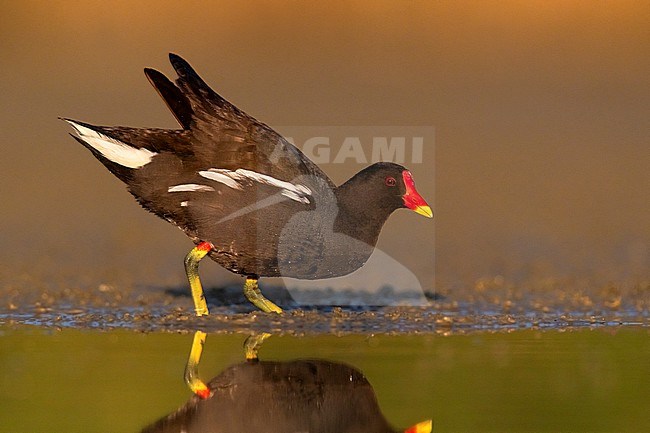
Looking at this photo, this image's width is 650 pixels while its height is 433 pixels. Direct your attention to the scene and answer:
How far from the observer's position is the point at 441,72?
17.6 meters

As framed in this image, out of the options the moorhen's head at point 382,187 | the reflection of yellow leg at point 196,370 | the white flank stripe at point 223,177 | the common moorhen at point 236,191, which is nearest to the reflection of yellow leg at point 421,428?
the reflection of yellow leg at point 196,370

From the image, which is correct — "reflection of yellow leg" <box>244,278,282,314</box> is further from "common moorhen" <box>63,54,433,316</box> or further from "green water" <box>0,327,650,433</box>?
"green water" <box>0,327,650,433</box>

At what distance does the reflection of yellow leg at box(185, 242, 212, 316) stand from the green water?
0.67m

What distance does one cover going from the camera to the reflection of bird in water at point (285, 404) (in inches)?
239

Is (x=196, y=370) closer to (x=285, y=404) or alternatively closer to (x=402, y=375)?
(x=285, y=404)

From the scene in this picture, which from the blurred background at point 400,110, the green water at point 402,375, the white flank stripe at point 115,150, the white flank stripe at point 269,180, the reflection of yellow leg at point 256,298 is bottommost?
the green water at point 402,375

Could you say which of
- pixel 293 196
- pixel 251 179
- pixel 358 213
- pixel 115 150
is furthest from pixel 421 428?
pixel 115 150

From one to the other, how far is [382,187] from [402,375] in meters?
2.27

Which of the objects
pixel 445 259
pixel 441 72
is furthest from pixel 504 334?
pixel 441 72

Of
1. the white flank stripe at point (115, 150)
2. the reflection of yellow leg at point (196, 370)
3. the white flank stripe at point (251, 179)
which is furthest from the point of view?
the white flank stripe at point (115, 150)

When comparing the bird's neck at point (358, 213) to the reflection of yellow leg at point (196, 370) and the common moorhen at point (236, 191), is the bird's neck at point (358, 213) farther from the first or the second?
the reflection of yellow leg at point (196, 370)

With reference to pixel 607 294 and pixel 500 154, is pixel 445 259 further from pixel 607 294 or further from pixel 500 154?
pixel 500 154

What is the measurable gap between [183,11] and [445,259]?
8354 mm

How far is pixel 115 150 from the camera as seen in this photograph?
8.77m
